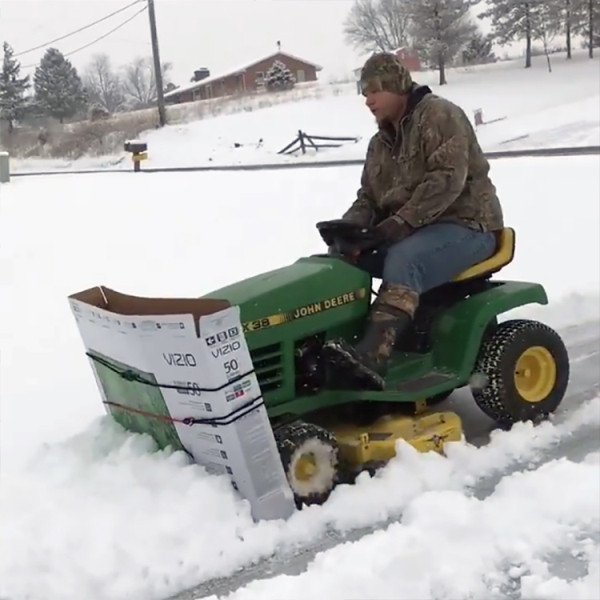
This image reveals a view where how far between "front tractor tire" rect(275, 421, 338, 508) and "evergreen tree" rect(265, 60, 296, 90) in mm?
30519

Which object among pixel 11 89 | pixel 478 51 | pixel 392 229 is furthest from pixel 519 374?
pixel 478 51

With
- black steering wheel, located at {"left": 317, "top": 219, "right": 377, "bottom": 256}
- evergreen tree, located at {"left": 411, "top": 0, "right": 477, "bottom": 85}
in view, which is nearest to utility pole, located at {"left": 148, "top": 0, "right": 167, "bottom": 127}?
black steering wheel, located at {"left": 317, "top": 219, "right": 377, "bottom": 256}

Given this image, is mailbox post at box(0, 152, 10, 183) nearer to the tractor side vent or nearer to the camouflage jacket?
the camouflage jacket

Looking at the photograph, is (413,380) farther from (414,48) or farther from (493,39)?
(493,39)

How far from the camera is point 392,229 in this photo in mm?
3979

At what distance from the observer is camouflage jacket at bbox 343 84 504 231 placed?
395cm

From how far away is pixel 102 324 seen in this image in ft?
11.5

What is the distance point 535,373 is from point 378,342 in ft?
3.40

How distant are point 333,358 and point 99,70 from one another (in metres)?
4.68

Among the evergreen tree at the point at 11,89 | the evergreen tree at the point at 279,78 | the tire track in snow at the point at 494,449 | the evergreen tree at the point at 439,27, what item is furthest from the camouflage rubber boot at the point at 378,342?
the evergreen tree at the point at 439,27

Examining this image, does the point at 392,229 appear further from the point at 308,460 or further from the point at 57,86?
the point at 57,86

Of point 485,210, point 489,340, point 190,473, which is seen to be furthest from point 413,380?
point 190,473

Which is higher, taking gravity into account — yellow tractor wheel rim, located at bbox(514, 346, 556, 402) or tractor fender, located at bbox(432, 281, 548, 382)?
tractor fender, located at bbox(432, 281, 548, 382)

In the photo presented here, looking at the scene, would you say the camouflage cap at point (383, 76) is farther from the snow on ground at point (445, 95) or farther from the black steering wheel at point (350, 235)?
the snow on ground at point (445, 95)
